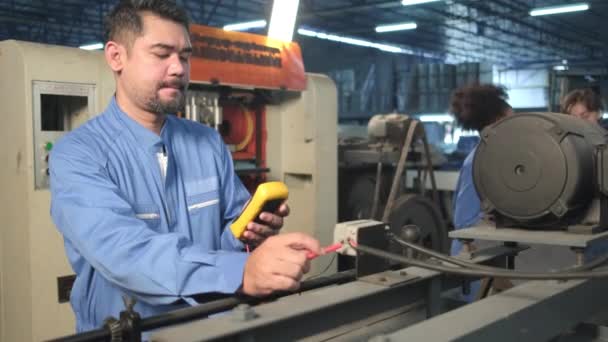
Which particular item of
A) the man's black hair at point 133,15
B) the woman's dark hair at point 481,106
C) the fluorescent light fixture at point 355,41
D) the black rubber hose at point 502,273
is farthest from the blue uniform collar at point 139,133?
the fluorescent light fixture at point 355,41

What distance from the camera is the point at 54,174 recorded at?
3.31 feet

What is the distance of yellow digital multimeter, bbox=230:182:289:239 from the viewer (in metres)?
0.95

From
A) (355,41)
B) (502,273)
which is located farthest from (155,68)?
(355,41)

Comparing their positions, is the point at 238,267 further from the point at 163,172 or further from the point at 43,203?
the point at 43,203

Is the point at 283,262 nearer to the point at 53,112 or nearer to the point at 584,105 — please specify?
the point at 53,112

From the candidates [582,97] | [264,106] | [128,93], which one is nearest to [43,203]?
[128,93]

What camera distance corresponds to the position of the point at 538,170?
107 cm

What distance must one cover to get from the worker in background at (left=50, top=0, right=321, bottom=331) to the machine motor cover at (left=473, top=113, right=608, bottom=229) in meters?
0.41

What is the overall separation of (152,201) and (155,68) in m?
0.25

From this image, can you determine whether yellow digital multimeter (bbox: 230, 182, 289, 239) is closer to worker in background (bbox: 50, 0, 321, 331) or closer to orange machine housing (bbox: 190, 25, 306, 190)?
worker in background (bbox: 50, 0, 321, 331)

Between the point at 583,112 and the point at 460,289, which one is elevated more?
the point at 583,112

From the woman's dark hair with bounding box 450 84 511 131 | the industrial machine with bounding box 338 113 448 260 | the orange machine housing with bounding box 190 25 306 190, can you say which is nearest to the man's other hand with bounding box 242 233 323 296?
the woman's dark hair with bounding box 450 84 511 131

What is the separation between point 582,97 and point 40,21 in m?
9.66

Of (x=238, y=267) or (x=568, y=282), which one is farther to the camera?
(x=568, y=282)
